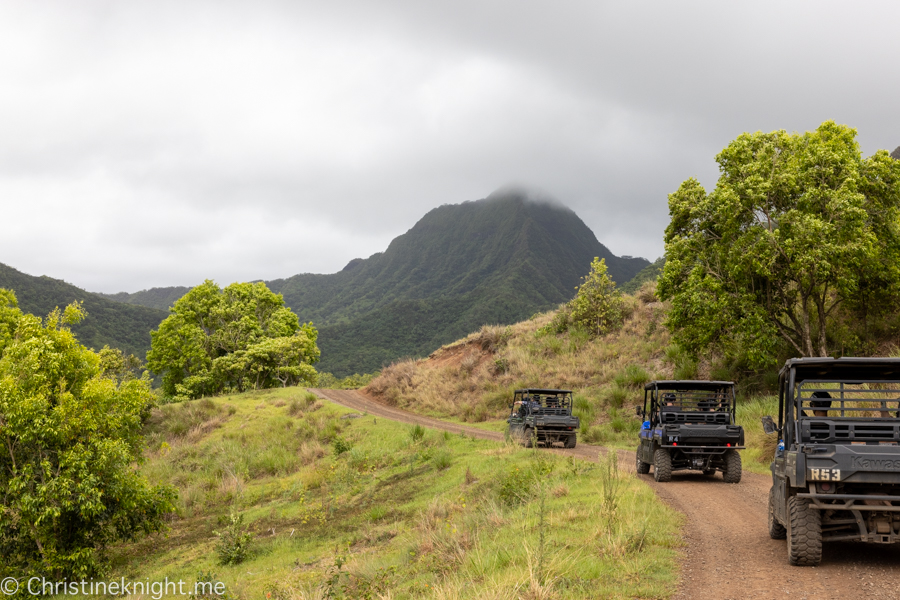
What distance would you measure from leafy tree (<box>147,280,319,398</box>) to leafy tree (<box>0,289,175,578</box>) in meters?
30.5

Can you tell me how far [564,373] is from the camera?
117 feet

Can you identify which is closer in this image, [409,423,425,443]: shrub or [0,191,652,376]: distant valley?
[409,423,425,443]: shrub

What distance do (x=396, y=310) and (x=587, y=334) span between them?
80964 mm

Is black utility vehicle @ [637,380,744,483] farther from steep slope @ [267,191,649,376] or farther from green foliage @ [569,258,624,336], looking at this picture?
steep slope @ [267,191,649,376]

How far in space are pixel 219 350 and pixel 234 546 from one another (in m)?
37.9

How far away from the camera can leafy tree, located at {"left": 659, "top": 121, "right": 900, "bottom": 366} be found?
20.0 m

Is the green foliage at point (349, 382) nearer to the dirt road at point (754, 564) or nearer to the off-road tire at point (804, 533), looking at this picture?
the dirt road at point (754, 564)

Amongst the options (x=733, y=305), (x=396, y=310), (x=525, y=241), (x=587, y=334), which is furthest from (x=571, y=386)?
(x=525, y=241)

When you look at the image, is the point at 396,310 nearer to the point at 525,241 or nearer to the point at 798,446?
the point at 525,241

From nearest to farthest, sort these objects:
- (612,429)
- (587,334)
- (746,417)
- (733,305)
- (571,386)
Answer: (746,417), (733,305), (612,429), (571,386), (587,334)

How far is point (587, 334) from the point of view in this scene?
40656 millimetres

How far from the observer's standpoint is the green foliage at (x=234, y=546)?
14.0m

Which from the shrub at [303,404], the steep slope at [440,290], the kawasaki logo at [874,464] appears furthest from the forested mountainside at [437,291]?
the kawasaki logo at [874,464]

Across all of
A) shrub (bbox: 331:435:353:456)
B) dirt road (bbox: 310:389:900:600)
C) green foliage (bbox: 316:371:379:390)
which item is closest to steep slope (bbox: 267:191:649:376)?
green foliage (bbox: 316:371:379:390)
